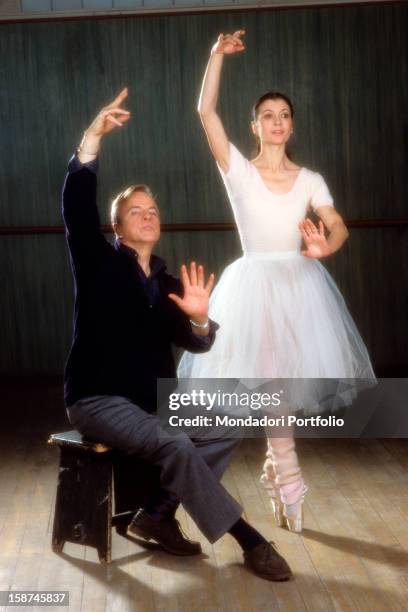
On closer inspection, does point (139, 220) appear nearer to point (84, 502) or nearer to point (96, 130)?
point (96, 130)

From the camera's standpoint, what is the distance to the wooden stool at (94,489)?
289 centimetres

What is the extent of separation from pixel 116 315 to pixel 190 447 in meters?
0.44

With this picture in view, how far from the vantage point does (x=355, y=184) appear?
5820mm

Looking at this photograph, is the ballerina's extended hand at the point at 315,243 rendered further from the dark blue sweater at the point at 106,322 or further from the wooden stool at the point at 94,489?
the wooden stool at the point at 94,489

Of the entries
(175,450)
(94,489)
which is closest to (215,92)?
(175,450)

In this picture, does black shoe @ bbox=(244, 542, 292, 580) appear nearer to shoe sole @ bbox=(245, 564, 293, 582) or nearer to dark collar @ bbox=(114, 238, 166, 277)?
shoe sole @ bbox=(245, 564, 293, 582)

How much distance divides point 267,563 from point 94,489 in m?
0.56

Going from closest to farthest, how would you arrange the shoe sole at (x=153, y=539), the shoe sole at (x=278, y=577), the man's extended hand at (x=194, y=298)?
the shoe sole at (x=278, y=577), the man's extended hand at (x=194, y=298), the shoe sole at (x=153, y=539)

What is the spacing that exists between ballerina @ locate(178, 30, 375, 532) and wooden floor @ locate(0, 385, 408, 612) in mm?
213

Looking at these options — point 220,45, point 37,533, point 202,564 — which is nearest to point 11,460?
point 37,533

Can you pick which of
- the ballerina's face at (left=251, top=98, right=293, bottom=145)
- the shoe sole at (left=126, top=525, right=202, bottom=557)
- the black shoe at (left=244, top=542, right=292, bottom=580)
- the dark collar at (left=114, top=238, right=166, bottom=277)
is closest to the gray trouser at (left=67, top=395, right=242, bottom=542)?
the black shoe at (left=244, top=542, right=292, bottom=580)

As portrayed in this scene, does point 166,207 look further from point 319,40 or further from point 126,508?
point 126,508

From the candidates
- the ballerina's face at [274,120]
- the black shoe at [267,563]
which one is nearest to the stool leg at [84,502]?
the black shoe at [267,563]

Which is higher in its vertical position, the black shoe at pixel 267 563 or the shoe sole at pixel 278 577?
the black shoe at pixel 267 563
